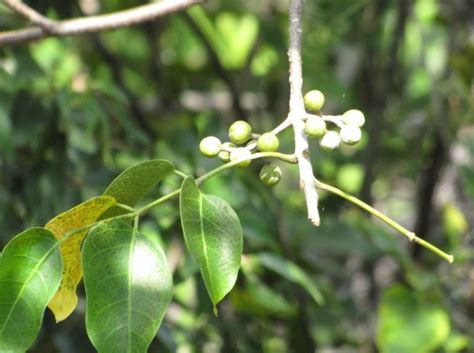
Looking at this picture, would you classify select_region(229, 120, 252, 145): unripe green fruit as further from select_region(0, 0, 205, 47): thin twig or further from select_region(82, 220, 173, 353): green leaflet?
select_region(0, 0, 205, 47): thin twig

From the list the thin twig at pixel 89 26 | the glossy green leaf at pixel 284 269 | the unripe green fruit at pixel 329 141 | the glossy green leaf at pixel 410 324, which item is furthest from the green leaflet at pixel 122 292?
the glossy green leaf at pixel 410 324

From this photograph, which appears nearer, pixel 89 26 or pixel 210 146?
pixel 210 146

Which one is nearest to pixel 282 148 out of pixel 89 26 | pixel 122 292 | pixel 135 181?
pixel 89 26

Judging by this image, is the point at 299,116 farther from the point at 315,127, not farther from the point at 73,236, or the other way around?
the point at 73,236

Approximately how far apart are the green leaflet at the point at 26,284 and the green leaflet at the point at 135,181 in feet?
0.28

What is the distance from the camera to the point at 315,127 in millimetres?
1036

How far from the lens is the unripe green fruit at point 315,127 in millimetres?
1034

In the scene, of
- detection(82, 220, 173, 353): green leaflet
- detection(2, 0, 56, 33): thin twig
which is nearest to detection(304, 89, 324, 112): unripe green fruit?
detection(82, 220, 173, 353): green leaflet

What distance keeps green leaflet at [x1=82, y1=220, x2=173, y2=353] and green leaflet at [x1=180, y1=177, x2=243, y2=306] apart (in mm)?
46

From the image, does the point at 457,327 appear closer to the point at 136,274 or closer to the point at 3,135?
the point at 3,135

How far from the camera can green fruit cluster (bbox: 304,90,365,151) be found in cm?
104

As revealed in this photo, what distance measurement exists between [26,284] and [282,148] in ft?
4.53

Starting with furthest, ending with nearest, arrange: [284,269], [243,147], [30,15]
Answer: [284,269]
[30,15]
[243,147]

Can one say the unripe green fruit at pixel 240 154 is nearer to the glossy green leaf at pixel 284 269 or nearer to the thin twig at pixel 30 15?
the thin twig at pixel 30 15
